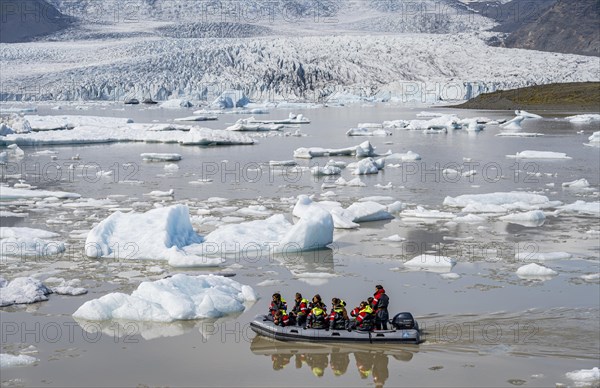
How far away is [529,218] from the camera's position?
1280cm

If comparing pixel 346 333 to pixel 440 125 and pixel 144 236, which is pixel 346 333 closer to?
pixel 144 236

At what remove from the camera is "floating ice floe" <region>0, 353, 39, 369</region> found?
262 inches

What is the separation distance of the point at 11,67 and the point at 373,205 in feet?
139

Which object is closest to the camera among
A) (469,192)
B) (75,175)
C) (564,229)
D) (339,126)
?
A: (564,229)

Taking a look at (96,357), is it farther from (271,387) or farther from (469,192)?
(469,192)

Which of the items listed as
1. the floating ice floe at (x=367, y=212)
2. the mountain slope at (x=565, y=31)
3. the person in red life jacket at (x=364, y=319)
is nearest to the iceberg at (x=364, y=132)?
the floating ice floe at (x=367, y=212)

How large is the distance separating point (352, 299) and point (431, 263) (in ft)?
5.55

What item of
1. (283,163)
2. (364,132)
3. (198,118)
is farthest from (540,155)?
(198,118)

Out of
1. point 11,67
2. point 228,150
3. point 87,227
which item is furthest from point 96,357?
point 11,67

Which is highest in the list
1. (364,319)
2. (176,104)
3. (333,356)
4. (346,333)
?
(176,104)

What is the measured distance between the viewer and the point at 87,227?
40.4 feet

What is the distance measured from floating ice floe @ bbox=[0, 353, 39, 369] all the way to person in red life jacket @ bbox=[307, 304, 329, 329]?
2392mm

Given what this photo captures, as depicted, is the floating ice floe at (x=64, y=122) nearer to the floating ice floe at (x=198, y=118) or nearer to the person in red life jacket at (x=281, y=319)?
the floating ice floe at (x=198, y=118)

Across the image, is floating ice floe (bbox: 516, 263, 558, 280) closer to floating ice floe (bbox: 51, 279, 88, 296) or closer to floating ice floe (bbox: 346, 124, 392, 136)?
floating ice floe (bbox: 51, 279, 88, 296)
